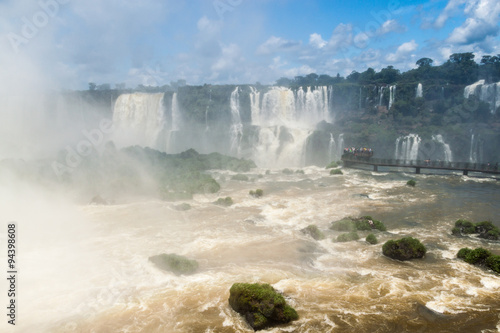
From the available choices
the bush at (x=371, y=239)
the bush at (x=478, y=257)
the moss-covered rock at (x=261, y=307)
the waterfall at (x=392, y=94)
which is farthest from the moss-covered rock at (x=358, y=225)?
the waterfall at (x=392, y=94)

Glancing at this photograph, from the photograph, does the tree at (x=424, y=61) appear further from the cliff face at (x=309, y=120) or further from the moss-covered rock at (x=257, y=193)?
the moss-covered rock at (x=257, y=193)

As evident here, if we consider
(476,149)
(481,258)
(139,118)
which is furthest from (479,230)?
(139,118)

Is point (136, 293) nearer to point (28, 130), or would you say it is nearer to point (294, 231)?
point (294, 231)

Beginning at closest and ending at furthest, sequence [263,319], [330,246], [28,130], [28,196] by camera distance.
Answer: [263,319]
[330,246]
[28,196]
[28,130]

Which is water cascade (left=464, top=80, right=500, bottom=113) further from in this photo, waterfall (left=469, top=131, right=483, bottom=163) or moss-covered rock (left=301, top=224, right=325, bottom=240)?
moss-covered rock (left=301, top=224, right=325, bottom=240)

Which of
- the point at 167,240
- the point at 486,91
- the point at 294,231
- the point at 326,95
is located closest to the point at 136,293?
the point at 167,240
